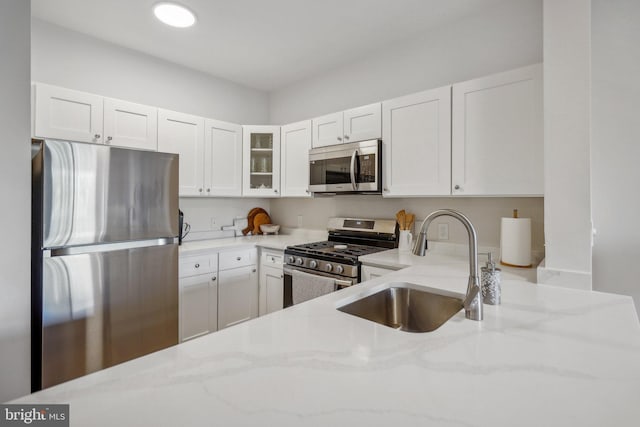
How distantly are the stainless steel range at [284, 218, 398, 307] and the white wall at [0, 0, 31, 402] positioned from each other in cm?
164

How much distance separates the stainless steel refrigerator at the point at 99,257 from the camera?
1.64 meters

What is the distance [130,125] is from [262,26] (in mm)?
1325

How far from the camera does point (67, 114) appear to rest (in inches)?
86.8

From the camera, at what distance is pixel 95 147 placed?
1.78 metres

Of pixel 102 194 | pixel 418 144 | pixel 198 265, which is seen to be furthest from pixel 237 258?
pixel 418 144

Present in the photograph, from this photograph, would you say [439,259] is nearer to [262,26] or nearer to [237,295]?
[237,295]

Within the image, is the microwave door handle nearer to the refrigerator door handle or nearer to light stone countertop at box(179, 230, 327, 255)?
light stone countertop at box(179, 230, 327, 255)

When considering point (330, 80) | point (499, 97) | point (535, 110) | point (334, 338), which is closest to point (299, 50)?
point (330, 80)

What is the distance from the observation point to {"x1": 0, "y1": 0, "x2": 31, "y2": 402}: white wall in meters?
1.38

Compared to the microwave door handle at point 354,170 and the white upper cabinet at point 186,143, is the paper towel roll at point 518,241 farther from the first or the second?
the white upper cabinet at point 186,143

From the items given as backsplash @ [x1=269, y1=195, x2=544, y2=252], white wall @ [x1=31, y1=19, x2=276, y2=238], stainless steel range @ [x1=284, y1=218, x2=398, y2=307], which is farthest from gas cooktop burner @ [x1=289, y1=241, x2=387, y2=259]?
white wall @ [x1=31, y1=19, x2=276, y2=238]

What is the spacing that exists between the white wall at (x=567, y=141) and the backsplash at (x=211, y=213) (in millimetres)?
2893

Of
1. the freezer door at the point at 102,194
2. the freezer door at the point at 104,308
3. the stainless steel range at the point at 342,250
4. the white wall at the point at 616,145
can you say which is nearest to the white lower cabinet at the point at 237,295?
the stainless steel range at the point at 342,250

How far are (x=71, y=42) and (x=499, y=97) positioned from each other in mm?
3198
